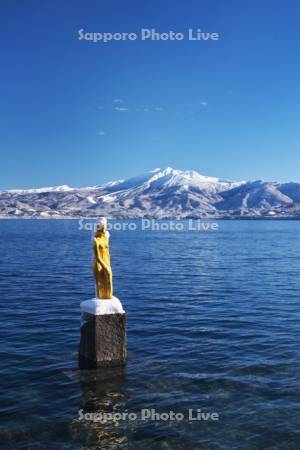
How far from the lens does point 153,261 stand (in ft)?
235

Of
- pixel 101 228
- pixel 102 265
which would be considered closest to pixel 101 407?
pixel 102 265

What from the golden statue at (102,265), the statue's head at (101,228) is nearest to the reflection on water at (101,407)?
the golden statue at (102,265)

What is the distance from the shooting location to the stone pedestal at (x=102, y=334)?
20688mm

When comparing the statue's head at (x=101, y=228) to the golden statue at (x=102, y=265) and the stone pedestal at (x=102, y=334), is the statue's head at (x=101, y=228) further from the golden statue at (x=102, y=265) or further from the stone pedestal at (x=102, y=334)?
the stone pedestal at (x=102, y=334)

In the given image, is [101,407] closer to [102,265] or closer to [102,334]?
[102,334]

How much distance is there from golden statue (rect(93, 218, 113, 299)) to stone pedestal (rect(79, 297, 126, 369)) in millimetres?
533

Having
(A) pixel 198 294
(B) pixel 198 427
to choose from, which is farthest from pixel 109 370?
(A) pixel 198 294

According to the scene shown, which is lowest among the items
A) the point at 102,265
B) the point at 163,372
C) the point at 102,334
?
the point at 163,372

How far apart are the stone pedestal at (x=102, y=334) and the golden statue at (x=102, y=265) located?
0.53 meters

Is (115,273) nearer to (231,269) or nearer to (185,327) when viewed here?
(231,269)

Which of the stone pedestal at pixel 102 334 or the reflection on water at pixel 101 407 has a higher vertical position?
the stone pedestal at pixel 102 334

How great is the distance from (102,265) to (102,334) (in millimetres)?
2865

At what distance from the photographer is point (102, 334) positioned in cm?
2081

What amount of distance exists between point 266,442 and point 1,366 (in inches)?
456
